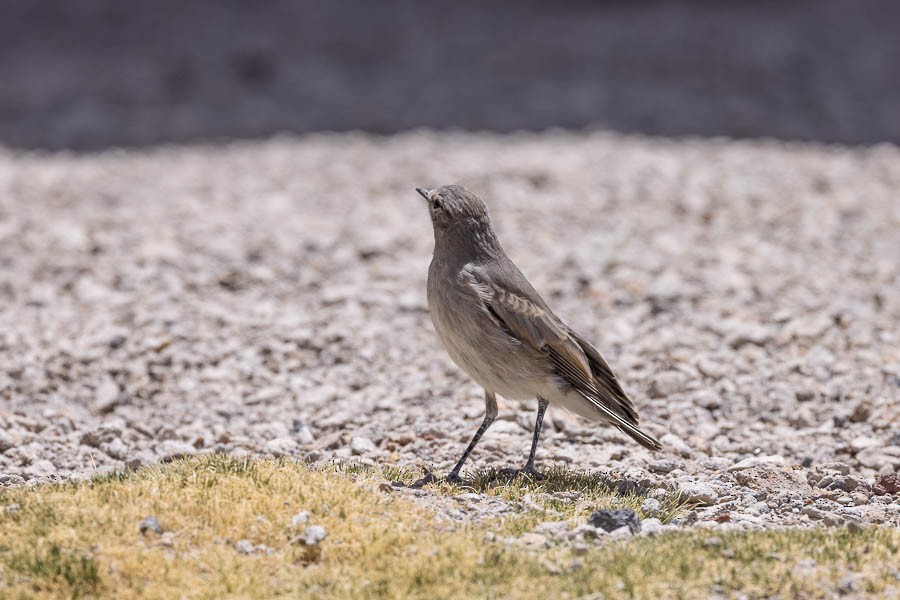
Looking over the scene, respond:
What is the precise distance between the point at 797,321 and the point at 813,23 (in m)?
19.0

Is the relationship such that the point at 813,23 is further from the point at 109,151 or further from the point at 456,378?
the point at 456,378

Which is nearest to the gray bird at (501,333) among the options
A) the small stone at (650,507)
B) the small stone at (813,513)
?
the small stone at (650,507)

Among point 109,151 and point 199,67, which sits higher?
point 199,67

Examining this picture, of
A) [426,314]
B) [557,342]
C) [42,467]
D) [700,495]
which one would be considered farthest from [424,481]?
[426,314]

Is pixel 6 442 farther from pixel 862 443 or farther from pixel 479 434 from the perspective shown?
pixel 862 443

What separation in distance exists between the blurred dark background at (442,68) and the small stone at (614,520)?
15619mm

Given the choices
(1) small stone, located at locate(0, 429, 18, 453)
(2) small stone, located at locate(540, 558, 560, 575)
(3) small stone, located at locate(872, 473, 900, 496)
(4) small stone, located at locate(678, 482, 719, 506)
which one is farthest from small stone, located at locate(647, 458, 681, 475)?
(1) small stone, located at locate(0, 429, 18, 453)

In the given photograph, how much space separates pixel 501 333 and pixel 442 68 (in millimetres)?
19494

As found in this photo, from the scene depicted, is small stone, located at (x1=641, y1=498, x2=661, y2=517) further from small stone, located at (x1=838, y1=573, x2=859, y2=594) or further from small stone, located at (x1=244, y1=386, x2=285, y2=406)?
small stone, located at (x1=244, y1=386, x2=285, y2=406)

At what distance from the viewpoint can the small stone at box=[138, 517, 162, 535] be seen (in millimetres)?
6695

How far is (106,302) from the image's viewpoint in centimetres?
1262

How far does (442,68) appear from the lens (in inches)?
1056

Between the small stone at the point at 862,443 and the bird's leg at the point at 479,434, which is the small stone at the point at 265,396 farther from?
the small stone at the point at 862,443

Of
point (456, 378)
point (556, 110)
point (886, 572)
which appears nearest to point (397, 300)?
point (456, 378)
